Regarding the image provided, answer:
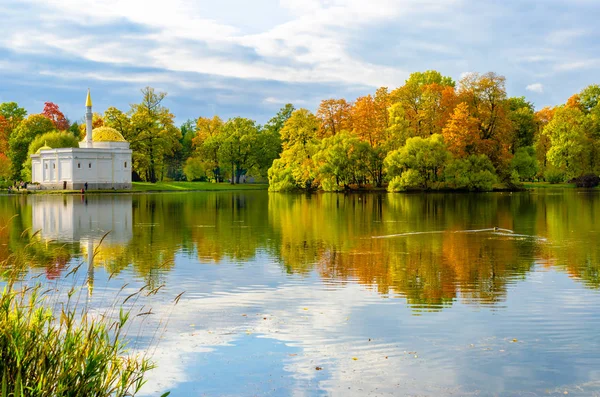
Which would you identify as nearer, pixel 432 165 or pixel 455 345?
pixel 455 345

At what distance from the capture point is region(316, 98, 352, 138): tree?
85500mm

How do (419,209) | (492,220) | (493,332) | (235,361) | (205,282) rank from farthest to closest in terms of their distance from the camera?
(419,209) < (492,220) < (205,282) < (493,332) < (235,361)

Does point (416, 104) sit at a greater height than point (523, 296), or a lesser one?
greater

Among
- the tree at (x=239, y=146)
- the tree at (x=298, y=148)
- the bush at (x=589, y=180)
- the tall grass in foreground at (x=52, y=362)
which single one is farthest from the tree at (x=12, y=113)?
the tall grass in foreground at (x=52, y=362)

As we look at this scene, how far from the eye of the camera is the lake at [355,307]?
8867mm

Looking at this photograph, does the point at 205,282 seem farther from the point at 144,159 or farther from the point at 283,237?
the point at 144,159

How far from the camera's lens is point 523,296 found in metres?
14.1

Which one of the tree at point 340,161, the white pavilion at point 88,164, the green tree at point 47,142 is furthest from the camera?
the green tree at point 47,142

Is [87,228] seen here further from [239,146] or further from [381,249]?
[239,146]

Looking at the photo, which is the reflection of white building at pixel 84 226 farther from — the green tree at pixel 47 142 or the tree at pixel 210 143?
the tree at pixel 210 143

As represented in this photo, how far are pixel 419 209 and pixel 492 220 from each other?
9.96 meters

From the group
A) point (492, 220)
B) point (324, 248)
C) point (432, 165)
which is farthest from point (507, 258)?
point (432, 165)

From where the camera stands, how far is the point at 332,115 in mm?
85750

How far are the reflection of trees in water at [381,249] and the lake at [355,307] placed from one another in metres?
0.09
